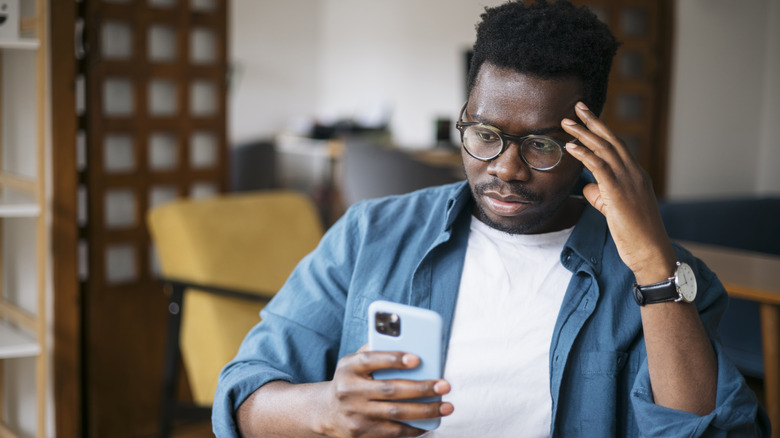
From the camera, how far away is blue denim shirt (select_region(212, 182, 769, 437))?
3.77 ft

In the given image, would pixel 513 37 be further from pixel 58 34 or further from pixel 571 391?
pixel 58 34

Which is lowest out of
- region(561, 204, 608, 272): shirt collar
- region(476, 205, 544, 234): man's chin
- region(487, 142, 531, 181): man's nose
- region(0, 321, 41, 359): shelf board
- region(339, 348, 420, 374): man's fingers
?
region(0, 321, 41, 359): shelf board

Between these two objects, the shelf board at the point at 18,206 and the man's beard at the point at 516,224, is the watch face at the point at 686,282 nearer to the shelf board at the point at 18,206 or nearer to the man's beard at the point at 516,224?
the man's beard at the point at 516,224

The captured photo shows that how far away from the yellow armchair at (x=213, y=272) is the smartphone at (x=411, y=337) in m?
1.37

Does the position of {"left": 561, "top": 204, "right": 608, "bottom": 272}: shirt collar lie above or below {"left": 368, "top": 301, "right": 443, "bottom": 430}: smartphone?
above

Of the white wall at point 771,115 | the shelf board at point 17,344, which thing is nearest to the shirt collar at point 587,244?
the shelf board at point 17,344

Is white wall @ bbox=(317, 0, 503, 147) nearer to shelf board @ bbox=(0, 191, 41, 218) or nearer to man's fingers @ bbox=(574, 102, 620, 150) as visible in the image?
shelf board @ bbox=(0, 191, 41, 218)

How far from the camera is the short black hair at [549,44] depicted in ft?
3.77

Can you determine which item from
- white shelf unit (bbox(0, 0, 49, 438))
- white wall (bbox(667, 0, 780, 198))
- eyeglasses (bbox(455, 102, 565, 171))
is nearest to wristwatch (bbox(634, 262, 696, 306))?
eyeglasses (bbox(455, 102, 565, 171))

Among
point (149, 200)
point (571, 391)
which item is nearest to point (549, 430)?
point (571, 391)

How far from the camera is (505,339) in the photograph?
1204mm

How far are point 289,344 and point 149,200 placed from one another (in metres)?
1.81

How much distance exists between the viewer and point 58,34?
2.30 metres

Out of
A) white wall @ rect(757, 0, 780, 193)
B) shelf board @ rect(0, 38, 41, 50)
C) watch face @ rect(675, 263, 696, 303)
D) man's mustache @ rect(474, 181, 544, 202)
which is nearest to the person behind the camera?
watch face @ rect(675, 263, 696, 303)
